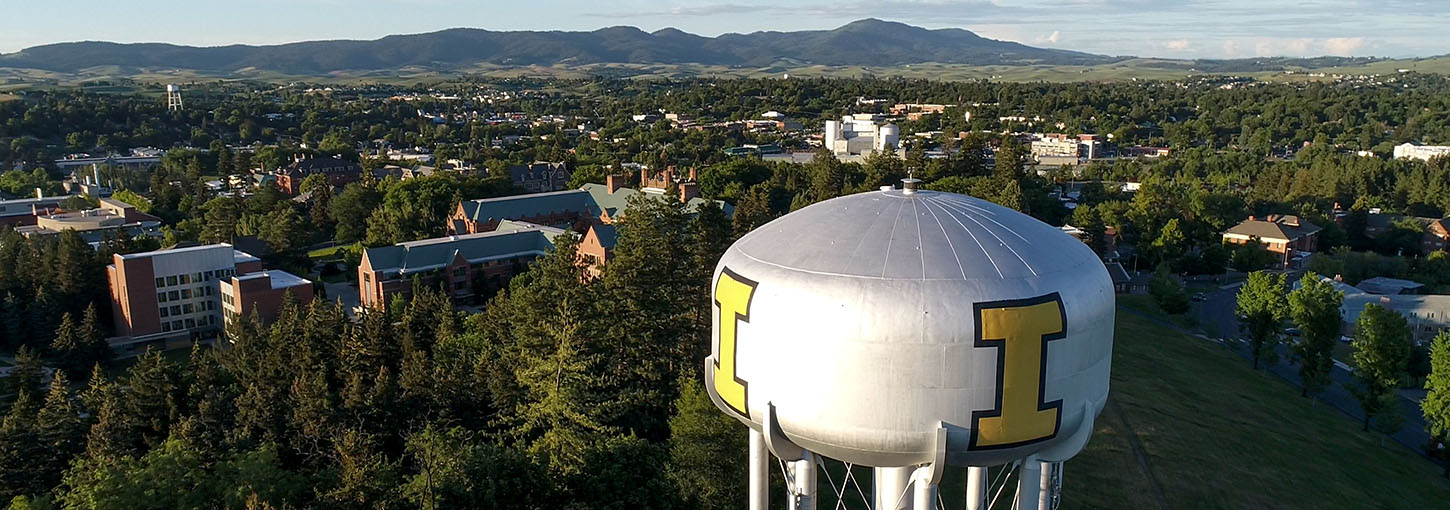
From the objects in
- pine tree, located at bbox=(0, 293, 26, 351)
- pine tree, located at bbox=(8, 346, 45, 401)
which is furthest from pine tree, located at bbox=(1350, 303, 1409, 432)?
pine tree, located at bbox=(0, 293, 26, 351)

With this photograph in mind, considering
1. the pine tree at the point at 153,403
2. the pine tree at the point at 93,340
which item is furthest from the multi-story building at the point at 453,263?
the pine tree at the point at 153,403

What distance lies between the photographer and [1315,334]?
145 ft

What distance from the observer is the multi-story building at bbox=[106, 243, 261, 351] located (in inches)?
2076

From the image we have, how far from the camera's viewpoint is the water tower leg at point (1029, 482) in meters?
14.1

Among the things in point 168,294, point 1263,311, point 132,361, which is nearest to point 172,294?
point 168,294

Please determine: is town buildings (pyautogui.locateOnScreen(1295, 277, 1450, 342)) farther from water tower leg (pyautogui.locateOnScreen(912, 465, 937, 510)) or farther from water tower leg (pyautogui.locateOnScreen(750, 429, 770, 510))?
water tower leg (pyautogui.locateOnScreen(750, 429, 770, 510))

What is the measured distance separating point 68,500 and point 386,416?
905 centimetres

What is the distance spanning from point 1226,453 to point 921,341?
26.5 m

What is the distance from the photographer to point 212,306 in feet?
182

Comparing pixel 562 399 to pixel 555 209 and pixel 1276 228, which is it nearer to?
pixel 555 209

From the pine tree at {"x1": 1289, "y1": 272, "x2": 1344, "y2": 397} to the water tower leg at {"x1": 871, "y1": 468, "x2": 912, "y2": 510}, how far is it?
1444 inches

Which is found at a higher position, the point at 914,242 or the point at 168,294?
the point at 914,242

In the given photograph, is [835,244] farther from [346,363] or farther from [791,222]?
[346,363]

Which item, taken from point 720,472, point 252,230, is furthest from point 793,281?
point 252,230
